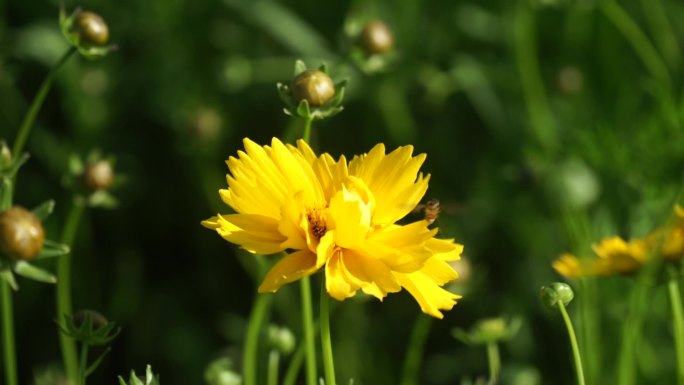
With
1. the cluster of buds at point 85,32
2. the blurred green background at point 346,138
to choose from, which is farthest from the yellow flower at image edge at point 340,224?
the blurred green background at point 346,138

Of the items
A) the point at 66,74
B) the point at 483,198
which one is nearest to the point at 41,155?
the point at 66,74

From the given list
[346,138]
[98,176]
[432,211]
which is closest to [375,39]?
[98,176]

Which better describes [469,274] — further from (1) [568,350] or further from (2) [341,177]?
(2) [341,177]

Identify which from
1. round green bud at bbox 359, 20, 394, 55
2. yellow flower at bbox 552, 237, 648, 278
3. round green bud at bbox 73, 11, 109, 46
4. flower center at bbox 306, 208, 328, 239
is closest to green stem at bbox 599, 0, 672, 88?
round green bud at bbox 359, 20, 394, 55

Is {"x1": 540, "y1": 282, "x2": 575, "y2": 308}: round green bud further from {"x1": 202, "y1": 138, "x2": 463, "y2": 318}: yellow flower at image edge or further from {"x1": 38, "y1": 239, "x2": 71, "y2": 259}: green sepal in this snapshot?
{"x1": 38, "y1": 239, "x2": 71, "y2": 259}: green sepal

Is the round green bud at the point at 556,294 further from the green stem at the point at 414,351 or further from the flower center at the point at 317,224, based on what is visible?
the green stem at the point at 414,351
